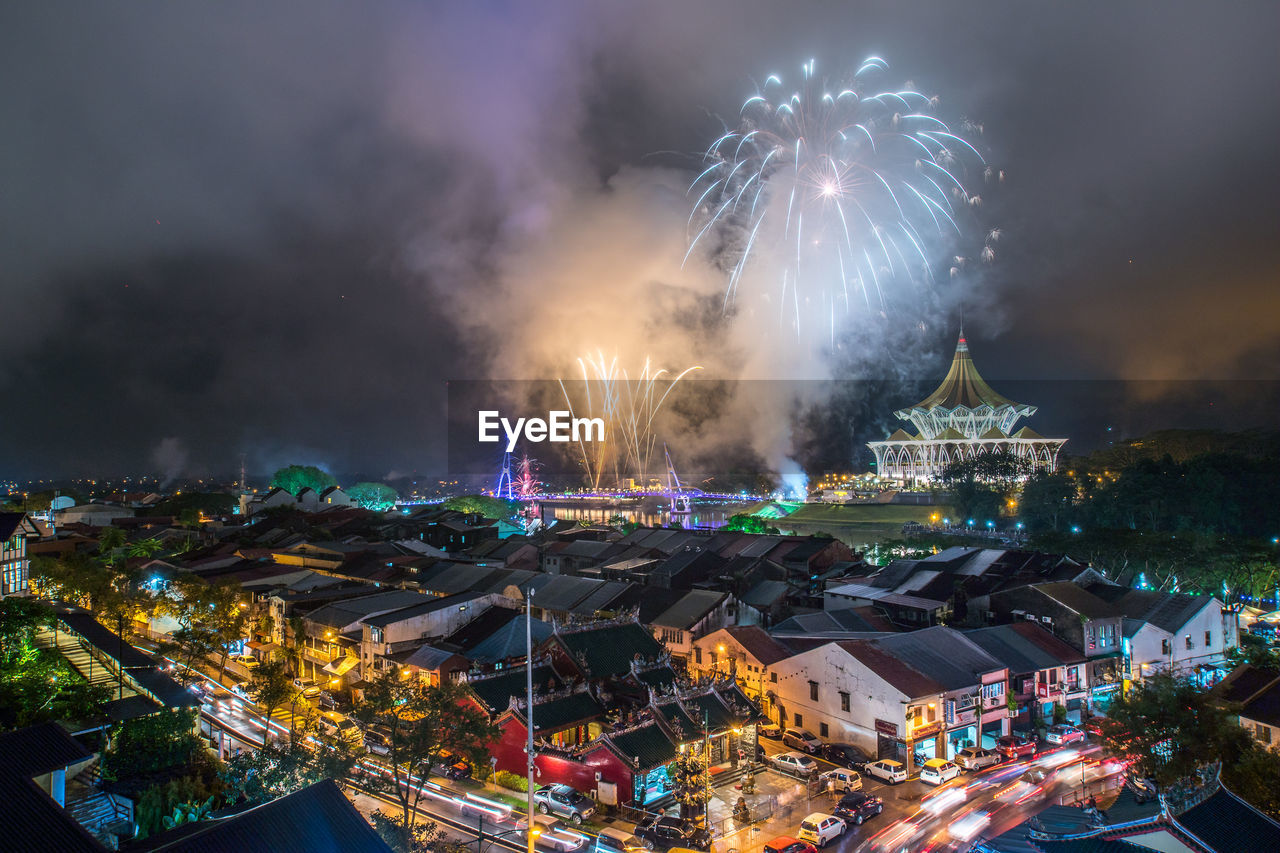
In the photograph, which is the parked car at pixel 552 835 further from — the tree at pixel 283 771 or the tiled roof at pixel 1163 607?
the tiled roof at pixel 1163 607

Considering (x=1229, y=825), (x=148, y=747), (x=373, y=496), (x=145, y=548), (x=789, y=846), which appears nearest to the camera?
(x=1229, y=825)

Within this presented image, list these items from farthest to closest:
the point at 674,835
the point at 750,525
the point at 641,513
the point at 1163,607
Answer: the point at 641,513 → the point at 750,525 → the point at 1163,607 → the point at 674,835

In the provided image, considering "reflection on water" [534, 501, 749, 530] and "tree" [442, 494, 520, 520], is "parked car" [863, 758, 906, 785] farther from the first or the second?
"tree" [442, 494, 520, 520]

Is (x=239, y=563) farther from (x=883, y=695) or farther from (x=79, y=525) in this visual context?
(x=883, y=695)

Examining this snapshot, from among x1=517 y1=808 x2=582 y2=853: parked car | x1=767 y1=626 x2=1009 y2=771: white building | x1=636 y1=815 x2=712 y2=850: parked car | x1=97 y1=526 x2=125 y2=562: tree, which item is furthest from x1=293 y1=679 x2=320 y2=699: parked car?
x1=97 y1=526 x2=125 y2=562: tree

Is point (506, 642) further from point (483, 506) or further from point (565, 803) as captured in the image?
point (483, 506)

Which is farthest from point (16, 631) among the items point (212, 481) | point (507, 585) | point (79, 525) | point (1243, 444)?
point (212, 481)

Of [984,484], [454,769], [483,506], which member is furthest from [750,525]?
[454,769]
